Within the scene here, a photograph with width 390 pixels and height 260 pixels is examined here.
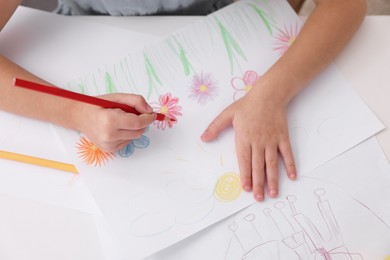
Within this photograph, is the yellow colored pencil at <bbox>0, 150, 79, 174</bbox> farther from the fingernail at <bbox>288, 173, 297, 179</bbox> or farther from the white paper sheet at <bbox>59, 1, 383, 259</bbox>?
the fingernail at <bbox>288, 173, 297, 179</bbox>

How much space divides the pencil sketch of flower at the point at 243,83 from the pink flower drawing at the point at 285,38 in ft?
0.18

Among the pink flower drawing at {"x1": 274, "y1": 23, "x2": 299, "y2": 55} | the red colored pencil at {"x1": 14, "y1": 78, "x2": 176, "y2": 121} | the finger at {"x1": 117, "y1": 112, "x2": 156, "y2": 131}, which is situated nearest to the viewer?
the red colored pencil at {"x1": 14, "y1": 78, "x2": 176, "y2": 121}

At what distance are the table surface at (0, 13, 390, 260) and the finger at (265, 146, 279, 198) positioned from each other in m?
0.13

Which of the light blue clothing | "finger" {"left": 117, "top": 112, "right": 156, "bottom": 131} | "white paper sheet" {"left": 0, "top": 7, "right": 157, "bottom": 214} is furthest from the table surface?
the light blue clothing

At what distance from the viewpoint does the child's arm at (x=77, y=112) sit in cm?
53

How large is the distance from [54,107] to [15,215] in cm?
14

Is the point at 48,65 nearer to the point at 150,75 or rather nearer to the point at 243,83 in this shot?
the point at 150,75

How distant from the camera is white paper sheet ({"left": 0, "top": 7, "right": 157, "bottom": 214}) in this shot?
1.82ft

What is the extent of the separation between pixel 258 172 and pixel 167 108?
140 mm

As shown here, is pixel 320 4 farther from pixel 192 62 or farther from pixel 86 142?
pixel 86 142

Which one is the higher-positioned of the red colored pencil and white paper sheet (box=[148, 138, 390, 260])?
the red colored pencil

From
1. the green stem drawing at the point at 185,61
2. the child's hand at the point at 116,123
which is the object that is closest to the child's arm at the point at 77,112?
the child's hand at the point at 116,123

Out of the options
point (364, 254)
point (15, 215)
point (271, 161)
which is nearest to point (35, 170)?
point (15, 215)

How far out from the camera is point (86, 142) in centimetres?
58
